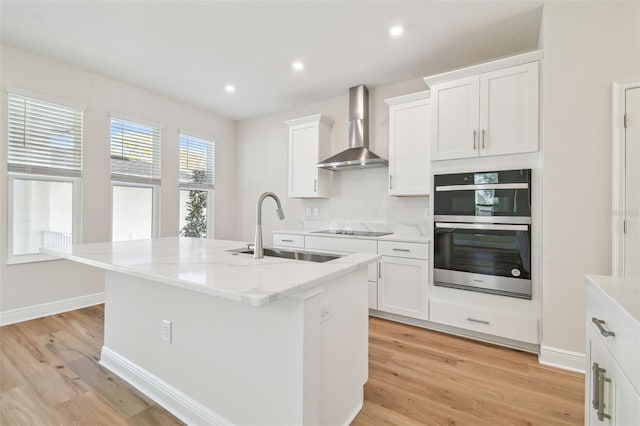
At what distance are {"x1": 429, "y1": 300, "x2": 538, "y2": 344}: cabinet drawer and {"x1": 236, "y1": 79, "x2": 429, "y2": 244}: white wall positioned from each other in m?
1.10

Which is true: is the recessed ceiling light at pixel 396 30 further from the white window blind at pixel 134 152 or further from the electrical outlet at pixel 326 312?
the white window blind at pixel 134 152

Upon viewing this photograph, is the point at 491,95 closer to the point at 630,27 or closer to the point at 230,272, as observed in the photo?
the point at 630,27

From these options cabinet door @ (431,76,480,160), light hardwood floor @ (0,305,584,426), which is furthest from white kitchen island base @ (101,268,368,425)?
cabinet door @ (431,76,480,160)

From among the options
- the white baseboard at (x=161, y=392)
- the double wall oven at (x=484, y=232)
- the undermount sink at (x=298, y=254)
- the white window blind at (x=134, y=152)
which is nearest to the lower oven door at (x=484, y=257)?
the double wall oven at (x=484, y=232)

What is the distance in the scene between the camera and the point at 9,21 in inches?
98.0

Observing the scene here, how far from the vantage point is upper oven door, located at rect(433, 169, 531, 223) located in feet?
7.72

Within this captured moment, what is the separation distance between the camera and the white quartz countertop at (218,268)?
1059 mm

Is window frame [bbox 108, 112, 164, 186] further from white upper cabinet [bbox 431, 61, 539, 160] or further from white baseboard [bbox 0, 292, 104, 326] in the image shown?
white upper cabinet [bbox 431, 61, 539, 160]

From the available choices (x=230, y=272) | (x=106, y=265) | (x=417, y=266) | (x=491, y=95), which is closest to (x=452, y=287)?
(x=417, y=266)

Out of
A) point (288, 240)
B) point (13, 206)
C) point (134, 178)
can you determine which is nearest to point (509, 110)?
point (288, 240)

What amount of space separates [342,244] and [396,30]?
214 cm

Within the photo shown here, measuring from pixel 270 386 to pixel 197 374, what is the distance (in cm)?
54

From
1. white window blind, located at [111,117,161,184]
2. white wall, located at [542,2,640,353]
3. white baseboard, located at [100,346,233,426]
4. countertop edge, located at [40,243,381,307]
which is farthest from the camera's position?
white window blind, located at [111,117,161,184]

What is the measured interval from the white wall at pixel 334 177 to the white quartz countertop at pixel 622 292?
224 cm
